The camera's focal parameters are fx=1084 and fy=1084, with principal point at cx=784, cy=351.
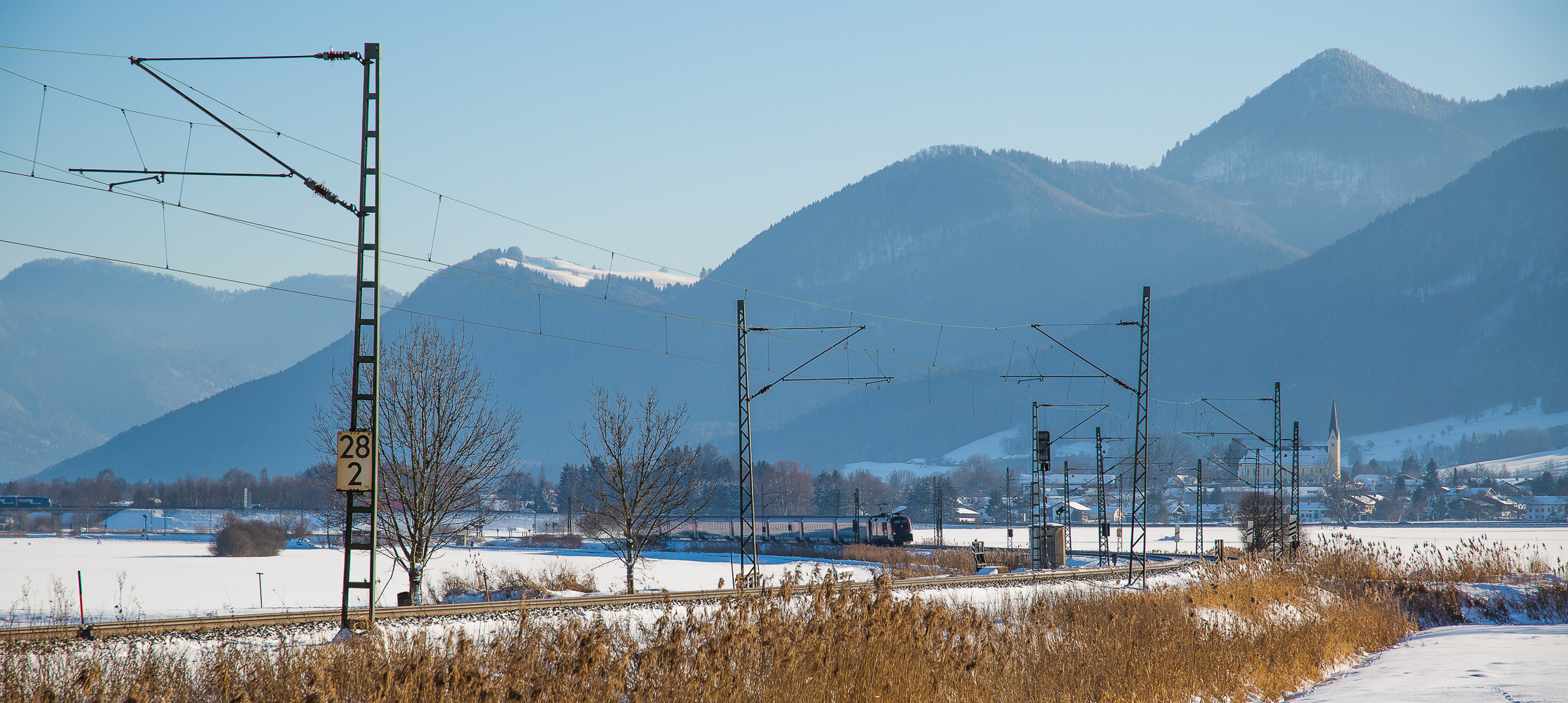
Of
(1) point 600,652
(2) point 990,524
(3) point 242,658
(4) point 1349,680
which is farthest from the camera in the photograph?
(2) point 990,524

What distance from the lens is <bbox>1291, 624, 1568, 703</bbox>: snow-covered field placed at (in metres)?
16.3

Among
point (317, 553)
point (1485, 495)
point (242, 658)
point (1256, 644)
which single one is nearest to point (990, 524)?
point (1485, 495)

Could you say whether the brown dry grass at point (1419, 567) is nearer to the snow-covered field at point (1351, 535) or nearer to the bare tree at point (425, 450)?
the bare tree at point (425, 450)

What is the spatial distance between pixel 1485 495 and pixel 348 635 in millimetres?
201233

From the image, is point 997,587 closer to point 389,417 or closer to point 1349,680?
point 1349,680

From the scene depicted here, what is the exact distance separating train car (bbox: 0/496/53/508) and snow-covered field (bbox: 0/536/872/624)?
2880 inches

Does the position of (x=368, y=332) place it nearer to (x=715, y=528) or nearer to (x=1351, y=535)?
(x=1351, y=535)

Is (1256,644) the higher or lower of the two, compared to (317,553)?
higher

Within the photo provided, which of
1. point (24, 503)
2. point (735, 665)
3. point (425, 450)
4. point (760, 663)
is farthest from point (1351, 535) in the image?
point (24, 503)

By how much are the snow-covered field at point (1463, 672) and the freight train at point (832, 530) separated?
63397mm

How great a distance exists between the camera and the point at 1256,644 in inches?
806

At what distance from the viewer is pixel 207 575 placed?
53312mm

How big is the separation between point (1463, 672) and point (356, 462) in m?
19.7

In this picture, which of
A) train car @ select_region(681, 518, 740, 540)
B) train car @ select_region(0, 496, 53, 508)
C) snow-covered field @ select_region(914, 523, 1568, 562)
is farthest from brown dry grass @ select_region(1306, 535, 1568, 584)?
train car @ select_region(0, 496, 53, 508)
